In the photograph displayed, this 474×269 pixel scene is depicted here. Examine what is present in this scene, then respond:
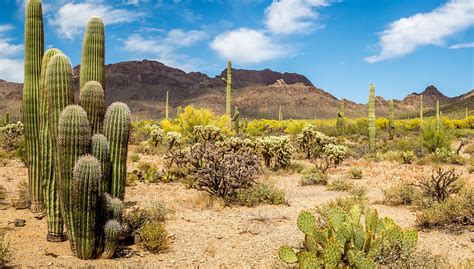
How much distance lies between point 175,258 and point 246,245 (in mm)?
1220

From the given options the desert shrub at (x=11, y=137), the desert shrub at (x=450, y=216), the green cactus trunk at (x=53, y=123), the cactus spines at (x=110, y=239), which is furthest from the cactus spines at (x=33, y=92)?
the desert shrub at (x=11, y=137)

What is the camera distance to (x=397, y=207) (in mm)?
10094

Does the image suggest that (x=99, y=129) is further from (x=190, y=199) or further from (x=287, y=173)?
(x=287, y=173)

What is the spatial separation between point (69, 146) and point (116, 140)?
34.4 inches

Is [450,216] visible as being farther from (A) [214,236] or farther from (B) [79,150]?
(B) [79,150]

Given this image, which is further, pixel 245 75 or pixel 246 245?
pixel 245 75

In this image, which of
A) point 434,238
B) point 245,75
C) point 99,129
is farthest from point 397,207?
point 245,75

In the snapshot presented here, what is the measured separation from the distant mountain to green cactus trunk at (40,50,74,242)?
82.4 m

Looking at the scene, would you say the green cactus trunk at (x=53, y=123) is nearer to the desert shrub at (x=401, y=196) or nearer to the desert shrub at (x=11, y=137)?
the desert shrub at (x=401, y=196)

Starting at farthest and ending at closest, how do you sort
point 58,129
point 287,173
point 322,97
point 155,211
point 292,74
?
1. point 292,74
2. point 322,97
3. point 287,173
4. point 155,211
5. point 58,129

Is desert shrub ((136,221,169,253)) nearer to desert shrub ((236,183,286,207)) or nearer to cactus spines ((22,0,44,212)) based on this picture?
cactus spines ((22,0,44,212))

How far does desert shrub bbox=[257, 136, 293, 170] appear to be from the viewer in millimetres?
16656

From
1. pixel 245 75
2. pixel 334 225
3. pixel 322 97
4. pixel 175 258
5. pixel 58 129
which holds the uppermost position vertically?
pixel 245 75

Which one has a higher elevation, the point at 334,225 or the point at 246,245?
the point at 334,225
